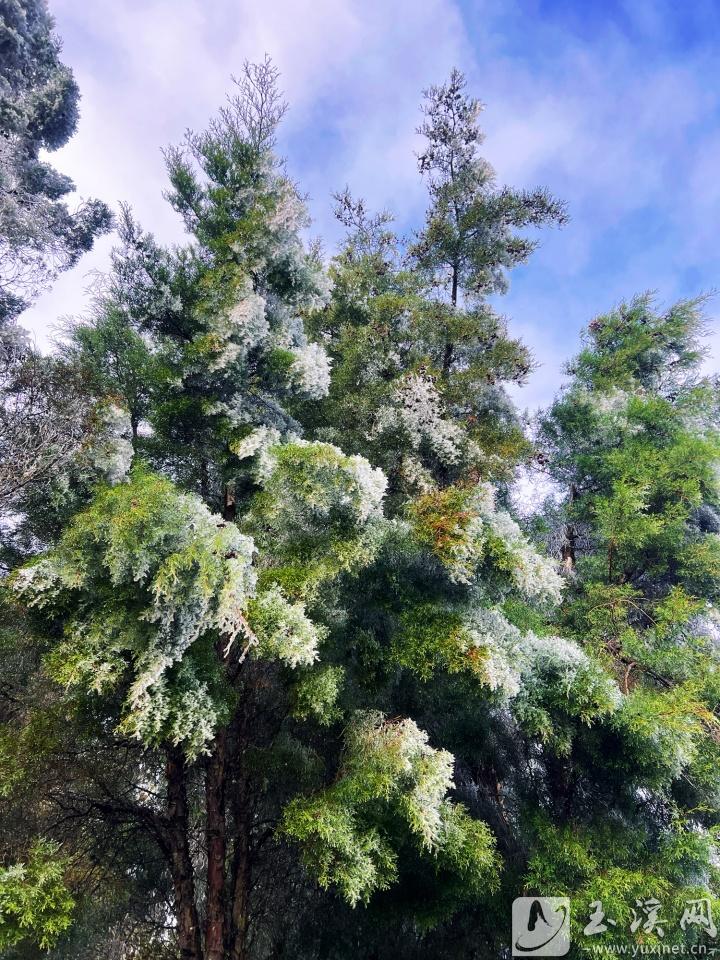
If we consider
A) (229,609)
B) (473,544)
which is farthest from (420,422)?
(229,609)

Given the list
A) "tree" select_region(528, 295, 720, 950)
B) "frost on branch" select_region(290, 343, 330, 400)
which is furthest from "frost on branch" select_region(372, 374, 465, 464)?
"tree" select_region(528, 295, 720, 950)

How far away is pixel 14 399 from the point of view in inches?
208

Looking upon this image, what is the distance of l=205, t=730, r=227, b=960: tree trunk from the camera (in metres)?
5.10

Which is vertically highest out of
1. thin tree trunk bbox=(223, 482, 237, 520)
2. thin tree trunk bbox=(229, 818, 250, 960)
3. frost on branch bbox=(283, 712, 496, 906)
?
thin tree trunk bbox=(223, 482, 237, 520)

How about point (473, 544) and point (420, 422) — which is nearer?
point (473, 544)

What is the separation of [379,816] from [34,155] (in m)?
10.2

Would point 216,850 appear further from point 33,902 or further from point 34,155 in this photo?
point 34,155

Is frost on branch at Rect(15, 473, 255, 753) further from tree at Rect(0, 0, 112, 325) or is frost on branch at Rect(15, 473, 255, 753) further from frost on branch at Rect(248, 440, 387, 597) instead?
tree at Rect(0, 0, 112, 325)

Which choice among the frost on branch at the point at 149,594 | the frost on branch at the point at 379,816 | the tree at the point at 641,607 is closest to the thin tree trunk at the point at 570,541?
the tree at the point at 641,607

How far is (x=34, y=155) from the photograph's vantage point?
8430mm

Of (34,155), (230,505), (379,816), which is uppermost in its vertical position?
(34,155)

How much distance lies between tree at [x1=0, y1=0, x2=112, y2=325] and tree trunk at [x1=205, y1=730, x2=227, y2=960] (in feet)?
20.2

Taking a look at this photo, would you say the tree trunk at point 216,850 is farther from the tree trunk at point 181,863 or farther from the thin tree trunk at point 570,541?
the thin tree trunk at point 570,541

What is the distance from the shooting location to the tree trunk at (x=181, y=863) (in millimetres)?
5199
